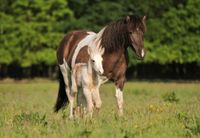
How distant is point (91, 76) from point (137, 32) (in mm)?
1286

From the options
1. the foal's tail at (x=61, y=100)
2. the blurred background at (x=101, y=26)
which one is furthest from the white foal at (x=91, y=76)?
the blurred background at (x=101, y=26)

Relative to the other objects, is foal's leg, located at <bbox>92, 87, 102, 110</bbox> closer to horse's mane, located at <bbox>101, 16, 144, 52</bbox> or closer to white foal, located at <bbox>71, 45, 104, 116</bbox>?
white foal, located at <bbox>71, 45, 104, 116</bbox>

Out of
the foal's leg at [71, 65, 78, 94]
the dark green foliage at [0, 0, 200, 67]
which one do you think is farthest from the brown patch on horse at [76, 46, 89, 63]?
the dark green foliage at [0, 0, 200, 67]

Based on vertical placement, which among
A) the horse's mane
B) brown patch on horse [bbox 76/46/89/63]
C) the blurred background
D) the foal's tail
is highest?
the horse's mane

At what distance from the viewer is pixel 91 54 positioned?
38.2 feet

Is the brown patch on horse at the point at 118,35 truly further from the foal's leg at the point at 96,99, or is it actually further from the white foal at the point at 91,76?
the foal's leg at the point at 96,99

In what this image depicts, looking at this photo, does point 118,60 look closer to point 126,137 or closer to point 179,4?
point 126,137

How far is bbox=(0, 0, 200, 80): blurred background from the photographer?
5238 centimetres

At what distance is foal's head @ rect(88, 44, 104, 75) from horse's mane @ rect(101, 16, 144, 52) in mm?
148

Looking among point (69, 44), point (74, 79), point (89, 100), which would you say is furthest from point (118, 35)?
point (69, 44)

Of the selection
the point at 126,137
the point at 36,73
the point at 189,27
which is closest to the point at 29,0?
the point at 36,73

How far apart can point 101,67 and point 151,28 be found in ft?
140

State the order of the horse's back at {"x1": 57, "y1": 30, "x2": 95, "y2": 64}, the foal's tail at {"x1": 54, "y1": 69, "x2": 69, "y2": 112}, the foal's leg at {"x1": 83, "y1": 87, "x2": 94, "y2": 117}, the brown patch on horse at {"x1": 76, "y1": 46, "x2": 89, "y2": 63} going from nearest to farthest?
the foal's leg at {"x1": 83, "y1": 87, "x2": 94, "y2": 117} < the brown patch on horse at {"x1": 76, "y1": 46, "x2": 89, "y2": 63} < the horse's back at {"x1": 57, "y1": 30, "x2": 95, "y2": 64} < the foal's tail at {"x1": 54, "y1": 69, "x2": 69, "y2": 112}

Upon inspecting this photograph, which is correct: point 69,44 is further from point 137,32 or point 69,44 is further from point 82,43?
point 137,32
